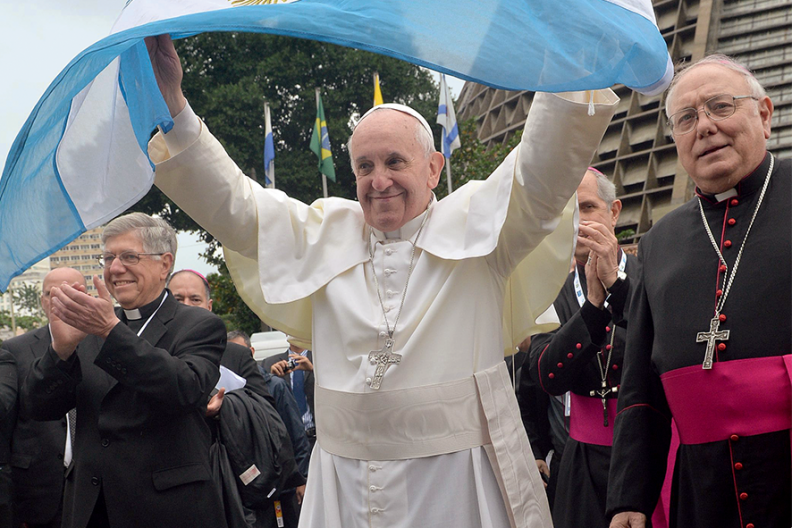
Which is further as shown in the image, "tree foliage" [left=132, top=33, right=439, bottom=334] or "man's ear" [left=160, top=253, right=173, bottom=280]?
"tree foliage" [left=132, top=33, right=439, bottom=334]

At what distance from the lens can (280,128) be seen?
89.0 feet

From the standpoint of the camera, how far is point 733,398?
2.67 m

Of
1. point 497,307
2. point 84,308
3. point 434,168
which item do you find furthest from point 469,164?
point 497,307

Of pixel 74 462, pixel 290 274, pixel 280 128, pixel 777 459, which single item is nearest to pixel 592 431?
pixel 777 459

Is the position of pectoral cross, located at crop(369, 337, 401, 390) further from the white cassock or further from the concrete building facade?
the concrete building facade

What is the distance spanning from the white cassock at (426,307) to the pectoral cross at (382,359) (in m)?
0.02

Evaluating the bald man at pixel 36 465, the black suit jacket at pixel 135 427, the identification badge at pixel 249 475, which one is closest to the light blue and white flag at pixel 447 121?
the bald man at pixel 36 465

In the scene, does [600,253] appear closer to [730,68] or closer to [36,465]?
[730,68]

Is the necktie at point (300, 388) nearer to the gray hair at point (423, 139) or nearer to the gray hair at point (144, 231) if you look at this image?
the gray hair at point (144, 231)

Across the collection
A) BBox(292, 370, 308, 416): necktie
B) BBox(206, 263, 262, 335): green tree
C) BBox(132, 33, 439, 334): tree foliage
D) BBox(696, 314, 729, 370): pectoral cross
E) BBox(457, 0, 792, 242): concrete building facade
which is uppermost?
BBox(457, 0, 792, 242): concrete building facade

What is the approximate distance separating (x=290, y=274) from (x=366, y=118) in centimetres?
65

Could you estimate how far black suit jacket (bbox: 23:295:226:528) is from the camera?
375 cm

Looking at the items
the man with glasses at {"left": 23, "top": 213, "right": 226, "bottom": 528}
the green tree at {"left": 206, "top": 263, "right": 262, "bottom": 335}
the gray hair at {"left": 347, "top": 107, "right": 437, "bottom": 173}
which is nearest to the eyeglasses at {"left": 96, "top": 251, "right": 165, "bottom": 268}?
the man with glasses at {"left": 23, "top": 213, "right": 226, "bottom": 528}

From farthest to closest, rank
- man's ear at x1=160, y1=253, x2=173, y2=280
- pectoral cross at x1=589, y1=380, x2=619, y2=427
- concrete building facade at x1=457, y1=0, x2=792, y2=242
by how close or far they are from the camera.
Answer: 1. concrete building facade at x1=457, y1=0, x2=792, y2=242
2. man's ear at x1=160, y1=253, x2=173, y2=280
3. pectoral cross at x1=589, y1=380, x2=619, y2=427
